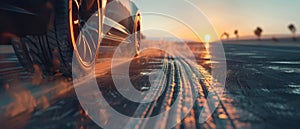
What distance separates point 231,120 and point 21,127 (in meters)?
1.88

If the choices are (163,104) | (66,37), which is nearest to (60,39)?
(66,37)

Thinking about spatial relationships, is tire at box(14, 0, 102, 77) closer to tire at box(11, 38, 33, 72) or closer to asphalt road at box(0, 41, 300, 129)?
tire at box(11, 38, 33, 72)

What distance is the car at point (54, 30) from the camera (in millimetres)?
2922

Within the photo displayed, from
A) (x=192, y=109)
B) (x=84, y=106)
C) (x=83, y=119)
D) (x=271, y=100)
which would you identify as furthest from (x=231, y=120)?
(x=84, y=106)

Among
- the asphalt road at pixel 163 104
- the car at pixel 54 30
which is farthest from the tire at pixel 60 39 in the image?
the asphalt road at pixel 163 104

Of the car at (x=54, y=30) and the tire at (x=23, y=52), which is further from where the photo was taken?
the tire at (x=23, y=52)

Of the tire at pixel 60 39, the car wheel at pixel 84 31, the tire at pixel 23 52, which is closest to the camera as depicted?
the tire at pixel 60 39

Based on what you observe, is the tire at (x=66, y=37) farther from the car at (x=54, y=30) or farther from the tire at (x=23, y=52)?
the tire at (x=23, y=52)

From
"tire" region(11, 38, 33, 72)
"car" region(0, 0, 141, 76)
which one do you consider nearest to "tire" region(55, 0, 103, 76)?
"car" region(0, 0, 141, 76)

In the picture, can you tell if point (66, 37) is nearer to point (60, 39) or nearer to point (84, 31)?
point (60, 39)

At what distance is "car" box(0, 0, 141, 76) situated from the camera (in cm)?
292

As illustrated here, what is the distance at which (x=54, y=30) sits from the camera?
11.0ft

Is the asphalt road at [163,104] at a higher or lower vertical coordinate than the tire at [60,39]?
lower

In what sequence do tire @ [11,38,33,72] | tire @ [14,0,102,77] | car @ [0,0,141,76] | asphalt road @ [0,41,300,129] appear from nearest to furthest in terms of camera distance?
asphalt road @ [0,41,300,129]
car @ [0,0,141,76]
tire @ [14,0,102,77]
tire @ [11,38,33,72]
